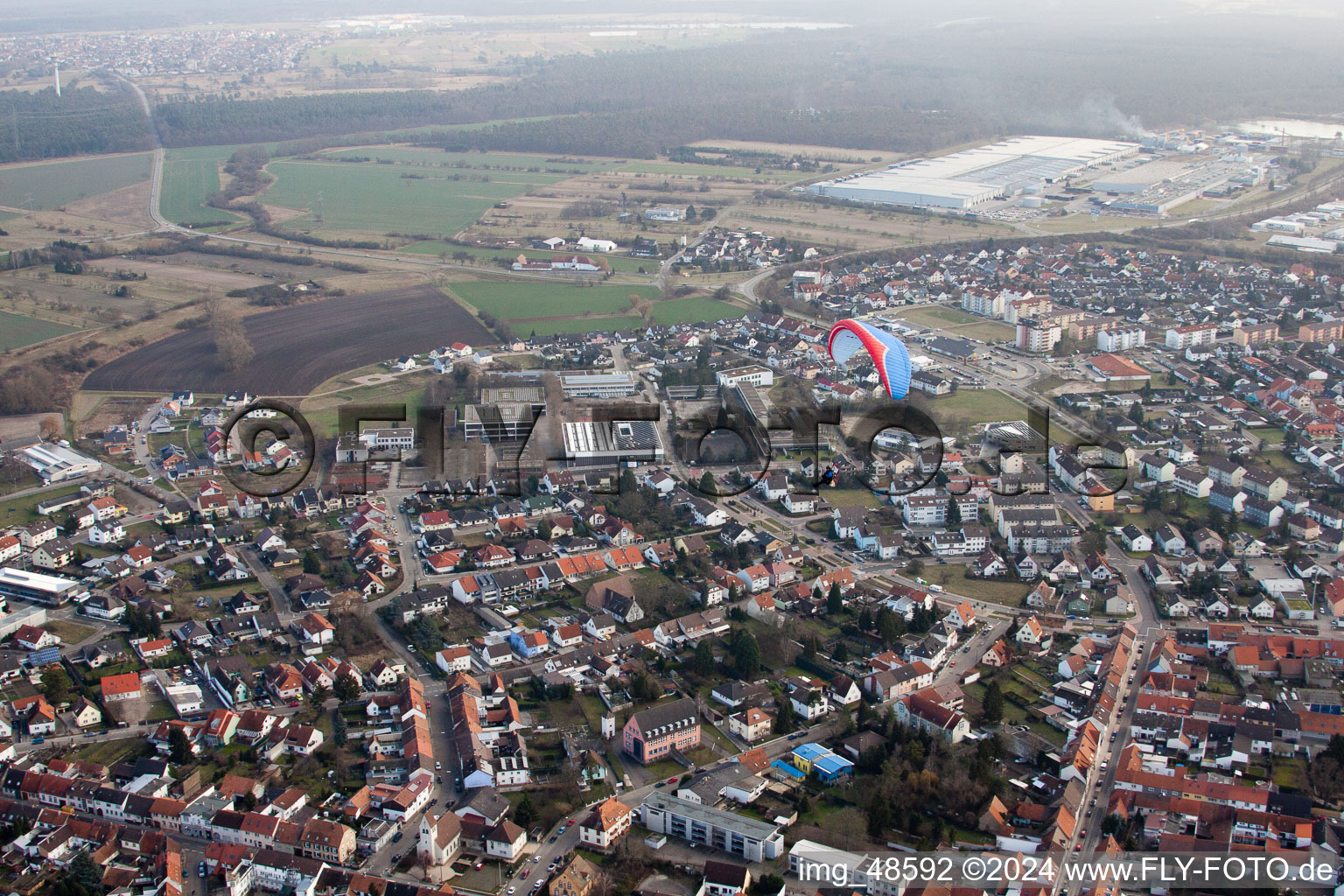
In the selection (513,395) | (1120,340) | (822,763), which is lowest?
(822,763)

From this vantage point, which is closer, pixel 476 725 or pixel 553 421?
pixel 476 725

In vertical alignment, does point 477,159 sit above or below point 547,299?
above

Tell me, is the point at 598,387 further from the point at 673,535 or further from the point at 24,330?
the point at 24,330

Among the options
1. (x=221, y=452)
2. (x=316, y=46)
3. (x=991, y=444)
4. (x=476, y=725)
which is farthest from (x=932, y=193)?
(x=316, y=46)

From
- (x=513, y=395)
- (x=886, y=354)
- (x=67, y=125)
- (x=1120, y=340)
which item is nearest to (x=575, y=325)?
(x=513, y=395)

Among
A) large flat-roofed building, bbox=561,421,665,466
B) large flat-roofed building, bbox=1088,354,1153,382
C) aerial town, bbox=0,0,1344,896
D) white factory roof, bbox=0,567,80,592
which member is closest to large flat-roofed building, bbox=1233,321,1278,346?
aerial town, bbox=0,0,1344,896

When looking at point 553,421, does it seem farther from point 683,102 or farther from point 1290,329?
point 683,102

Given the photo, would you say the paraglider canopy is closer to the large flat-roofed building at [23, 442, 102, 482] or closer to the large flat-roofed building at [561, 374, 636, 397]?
the large flat-roofed building at [561, 374, 636, 397]
